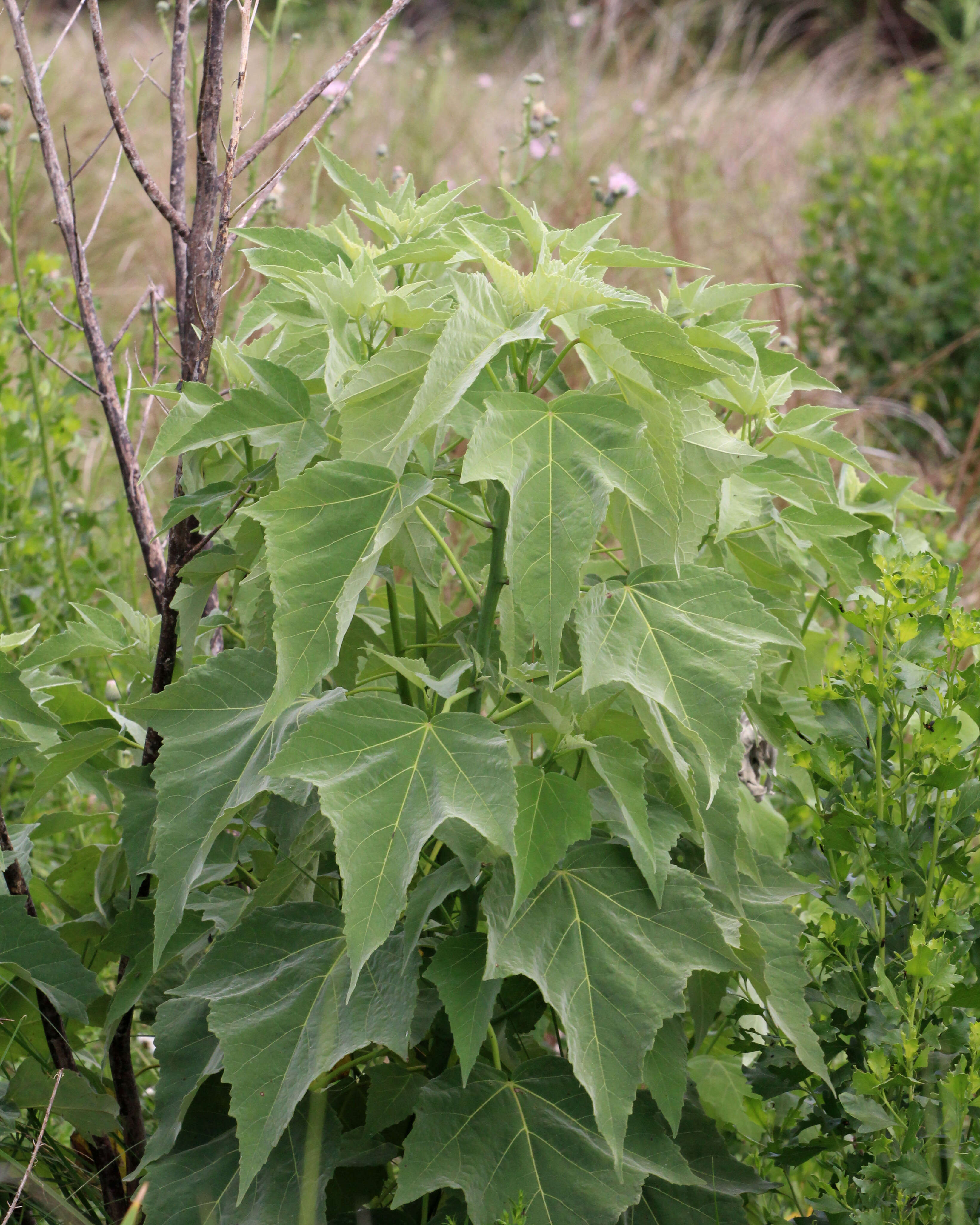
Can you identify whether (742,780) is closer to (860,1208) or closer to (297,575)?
(860,1208)

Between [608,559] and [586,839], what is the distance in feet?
1.20

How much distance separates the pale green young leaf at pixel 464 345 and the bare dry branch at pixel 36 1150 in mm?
766

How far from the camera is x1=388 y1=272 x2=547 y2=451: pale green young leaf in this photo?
97cm

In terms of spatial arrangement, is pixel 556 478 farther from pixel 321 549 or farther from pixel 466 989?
pixel 466 989

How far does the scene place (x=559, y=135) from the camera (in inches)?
213

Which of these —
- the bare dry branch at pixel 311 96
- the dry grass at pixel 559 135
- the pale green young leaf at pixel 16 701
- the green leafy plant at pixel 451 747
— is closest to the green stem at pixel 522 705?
the green leafy plant at pixel 451 747

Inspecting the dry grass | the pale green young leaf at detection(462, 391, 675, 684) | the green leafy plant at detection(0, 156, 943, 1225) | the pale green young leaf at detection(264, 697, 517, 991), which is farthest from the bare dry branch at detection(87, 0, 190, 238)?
the dry grass

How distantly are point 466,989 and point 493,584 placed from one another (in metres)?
0.39

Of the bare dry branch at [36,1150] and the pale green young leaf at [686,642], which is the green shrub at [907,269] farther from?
the bare dry branch at [36,1150]

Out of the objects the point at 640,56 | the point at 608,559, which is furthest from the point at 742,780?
the point at 640,56

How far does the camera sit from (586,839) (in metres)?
1.09

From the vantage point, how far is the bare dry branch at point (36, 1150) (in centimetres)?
111

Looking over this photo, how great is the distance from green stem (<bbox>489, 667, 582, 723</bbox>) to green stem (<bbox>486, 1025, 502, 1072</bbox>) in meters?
0.32

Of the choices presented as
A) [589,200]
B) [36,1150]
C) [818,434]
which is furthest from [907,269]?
[36,1150]
